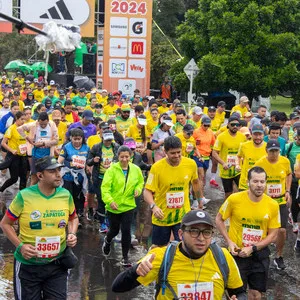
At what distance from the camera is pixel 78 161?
11789 mm

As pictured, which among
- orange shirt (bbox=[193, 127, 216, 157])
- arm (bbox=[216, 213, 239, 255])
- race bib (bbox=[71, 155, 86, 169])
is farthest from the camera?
orange shirt (bbox=[193, 127, 216, 157])

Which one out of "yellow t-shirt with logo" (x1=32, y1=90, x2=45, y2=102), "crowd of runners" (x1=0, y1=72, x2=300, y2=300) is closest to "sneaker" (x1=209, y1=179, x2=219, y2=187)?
"crowd of runners" (x1=0, y1=72, x2=300, y2=300)

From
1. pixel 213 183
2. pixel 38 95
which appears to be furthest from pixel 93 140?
pixel 38 95

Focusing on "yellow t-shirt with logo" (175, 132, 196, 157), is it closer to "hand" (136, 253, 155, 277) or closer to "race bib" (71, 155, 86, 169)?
"race bib" (71, 155, 86, 169)

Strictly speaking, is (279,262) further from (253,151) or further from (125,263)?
(125,263)

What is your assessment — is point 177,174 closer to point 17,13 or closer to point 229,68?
point 229,68

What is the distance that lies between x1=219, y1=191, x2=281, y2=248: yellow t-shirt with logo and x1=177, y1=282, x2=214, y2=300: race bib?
2533 mm

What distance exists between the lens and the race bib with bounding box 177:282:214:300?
487 centimetres

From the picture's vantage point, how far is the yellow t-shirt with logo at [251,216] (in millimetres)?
7383

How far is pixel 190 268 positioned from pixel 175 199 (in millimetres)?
4070

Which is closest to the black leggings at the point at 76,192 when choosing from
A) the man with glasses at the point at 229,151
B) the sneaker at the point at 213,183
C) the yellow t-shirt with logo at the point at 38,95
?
the man with glasses at the point at 229,151

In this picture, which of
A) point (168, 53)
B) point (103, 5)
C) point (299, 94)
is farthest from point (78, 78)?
point (299, 94)

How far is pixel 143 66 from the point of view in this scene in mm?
31688

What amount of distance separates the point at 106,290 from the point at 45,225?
8.00 ft
